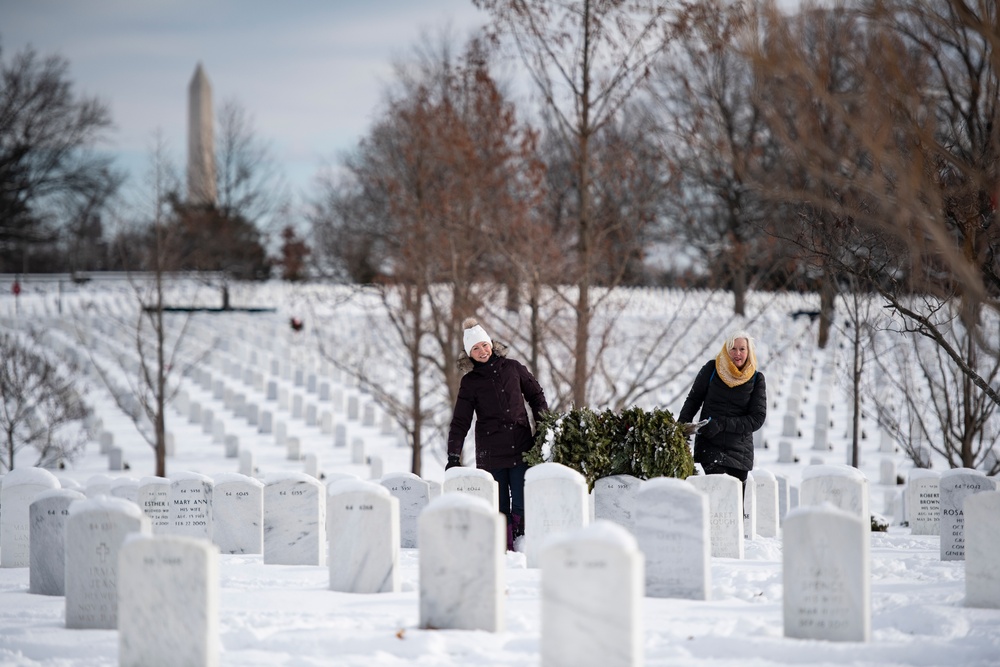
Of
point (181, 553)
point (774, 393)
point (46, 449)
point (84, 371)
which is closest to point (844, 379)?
point (774, 393)

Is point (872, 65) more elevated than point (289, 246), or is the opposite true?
point (289, 246)

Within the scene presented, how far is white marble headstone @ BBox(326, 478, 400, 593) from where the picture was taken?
21.6 feet

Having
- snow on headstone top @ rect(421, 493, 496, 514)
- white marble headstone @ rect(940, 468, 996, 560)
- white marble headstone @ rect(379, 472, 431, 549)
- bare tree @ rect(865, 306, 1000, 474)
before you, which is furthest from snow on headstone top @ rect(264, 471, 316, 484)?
bare tree @ rect(865, 306, 1000, 474)

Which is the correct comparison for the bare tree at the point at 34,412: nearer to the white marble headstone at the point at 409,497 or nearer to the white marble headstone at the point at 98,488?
the white marble headstone at the point at 98,488

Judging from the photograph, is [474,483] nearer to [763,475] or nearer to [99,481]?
[763,475]

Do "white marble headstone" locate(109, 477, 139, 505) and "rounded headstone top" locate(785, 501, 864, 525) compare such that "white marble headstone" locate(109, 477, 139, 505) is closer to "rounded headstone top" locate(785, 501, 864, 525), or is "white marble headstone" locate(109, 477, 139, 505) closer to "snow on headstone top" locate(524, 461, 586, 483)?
"snow on headstone top" locate(524, 461, 586, 483)

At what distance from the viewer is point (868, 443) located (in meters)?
18.4

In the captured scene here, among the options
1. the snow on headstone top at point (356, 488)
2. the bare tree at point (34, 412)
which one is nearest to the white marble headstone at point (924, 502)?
the snow on headstone top at point (356, 488)

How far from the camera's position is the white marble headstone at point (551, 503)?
7.29 metres

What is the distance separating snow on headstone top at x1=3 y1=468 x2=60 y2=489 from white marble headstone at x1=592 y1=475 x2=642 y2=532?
4358 millimetres

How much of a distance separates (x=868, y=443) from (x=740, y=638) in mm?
13947

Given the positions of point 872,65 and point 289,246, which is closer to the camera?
point 872,65

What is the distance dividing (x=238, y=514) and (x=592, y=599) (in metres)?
4.56

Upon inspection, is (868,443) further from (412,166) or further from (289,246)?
(289,246)
